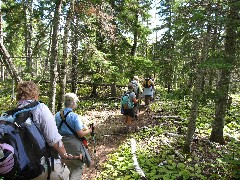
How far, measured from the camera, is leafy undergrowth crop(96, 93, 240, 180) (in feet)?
23.3

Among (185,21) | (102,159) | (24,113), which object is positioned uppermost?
(185,21)

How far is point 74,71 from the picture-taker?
17.5m

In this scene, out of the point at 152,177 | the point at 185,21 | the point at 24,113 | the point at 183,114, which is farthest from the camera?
the point at 183,114

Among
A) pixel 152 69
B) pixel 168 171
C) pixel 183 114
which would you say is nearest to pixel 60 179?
pixel 168 171

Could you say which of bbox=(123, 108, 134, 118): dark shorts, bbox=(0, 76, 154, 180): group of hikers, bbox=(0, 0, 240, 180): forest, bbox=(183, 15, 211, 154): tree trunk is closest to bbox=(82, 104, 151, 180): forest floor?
bbox=(0, 0, 240, 180): forest

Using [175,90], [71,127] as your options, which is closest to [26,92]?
[71,127]

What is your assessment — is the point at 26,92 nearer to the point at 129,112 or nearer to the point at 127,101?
the point at 127,101

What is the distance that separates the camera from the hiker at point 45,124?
130 inches

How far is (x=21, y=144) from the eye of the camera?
302 centimetres

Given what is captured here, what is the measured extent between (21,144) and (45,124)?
422 millimetres

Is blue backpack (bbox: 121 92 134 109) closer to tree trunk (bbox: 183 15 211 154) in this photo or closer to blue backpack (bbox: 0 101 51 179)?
tree trunk (bbox: 183 15 211 154)

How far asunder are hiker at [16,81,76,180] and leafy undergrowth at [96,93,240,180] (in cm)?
370

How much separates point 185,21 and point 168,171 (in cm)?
462

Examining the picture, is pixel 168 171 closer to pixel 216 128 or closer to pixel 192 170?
pixel 192 170
